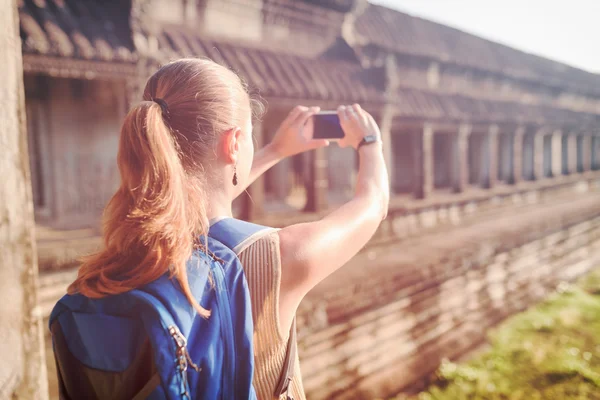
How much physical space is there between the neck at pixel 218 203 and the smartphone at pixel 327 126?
520mm

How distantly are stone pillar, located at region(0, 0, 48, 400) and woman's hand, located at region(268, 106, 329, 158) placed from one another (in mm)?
844

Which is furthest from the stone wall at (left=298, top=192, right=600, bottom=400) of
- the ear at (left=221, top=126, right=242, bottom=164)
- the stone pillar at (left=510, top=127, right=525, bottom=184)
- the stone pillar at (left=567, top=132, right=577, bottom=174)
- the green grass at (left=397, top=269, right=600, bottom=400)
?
the stone pillar at (left=567, top=132, right=577, bottom=174)

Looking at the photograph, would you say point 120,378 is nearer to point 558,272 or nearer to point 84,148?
point 84,148

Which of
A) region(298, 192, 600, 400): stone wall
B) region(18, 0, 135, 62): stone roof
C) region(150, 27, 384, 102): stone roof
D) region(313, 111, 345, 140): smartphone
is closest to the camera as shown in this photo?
region(313, 111, 345, 140): smartphone

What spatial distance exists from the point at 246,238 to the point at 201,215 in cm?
13

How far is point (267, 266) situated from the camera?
108 cm

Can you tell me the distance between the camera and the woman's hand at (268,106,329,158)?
1.56 m

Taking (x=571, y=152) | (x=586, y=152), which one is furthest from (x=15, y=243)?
(x=586, y=152)

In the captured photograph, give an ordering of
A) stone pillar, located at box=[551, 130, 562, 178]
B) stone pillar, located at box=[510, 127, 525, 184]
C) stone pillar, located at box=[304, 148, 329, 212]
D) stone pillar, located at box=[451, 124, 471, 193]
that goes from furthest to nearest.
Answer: stone pillar, located at box=[551, 130, 562, 178] → stone pillar, located at box=[510, 127, 525, 184] → stone pillar, located at box=[451, 124, 471, 193] → stone pillar, located at box=[304, 148, 329, 212]

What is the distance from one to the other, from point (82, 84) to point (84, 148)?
0.94 metres

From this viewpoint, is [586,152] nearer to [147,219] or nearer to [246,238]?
[246,238]

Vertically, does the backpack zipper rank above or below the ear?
below

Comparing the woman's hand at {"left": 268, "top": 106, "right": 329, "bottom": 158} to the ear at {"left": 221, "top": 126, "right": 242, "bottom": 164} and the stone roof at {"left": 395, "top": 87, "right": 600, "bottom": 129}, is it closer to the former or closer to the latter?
the ear at {"left": 221, "top": 126, "right": 242, "bottom": 164}

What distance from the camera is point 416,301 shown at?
6281 mm
